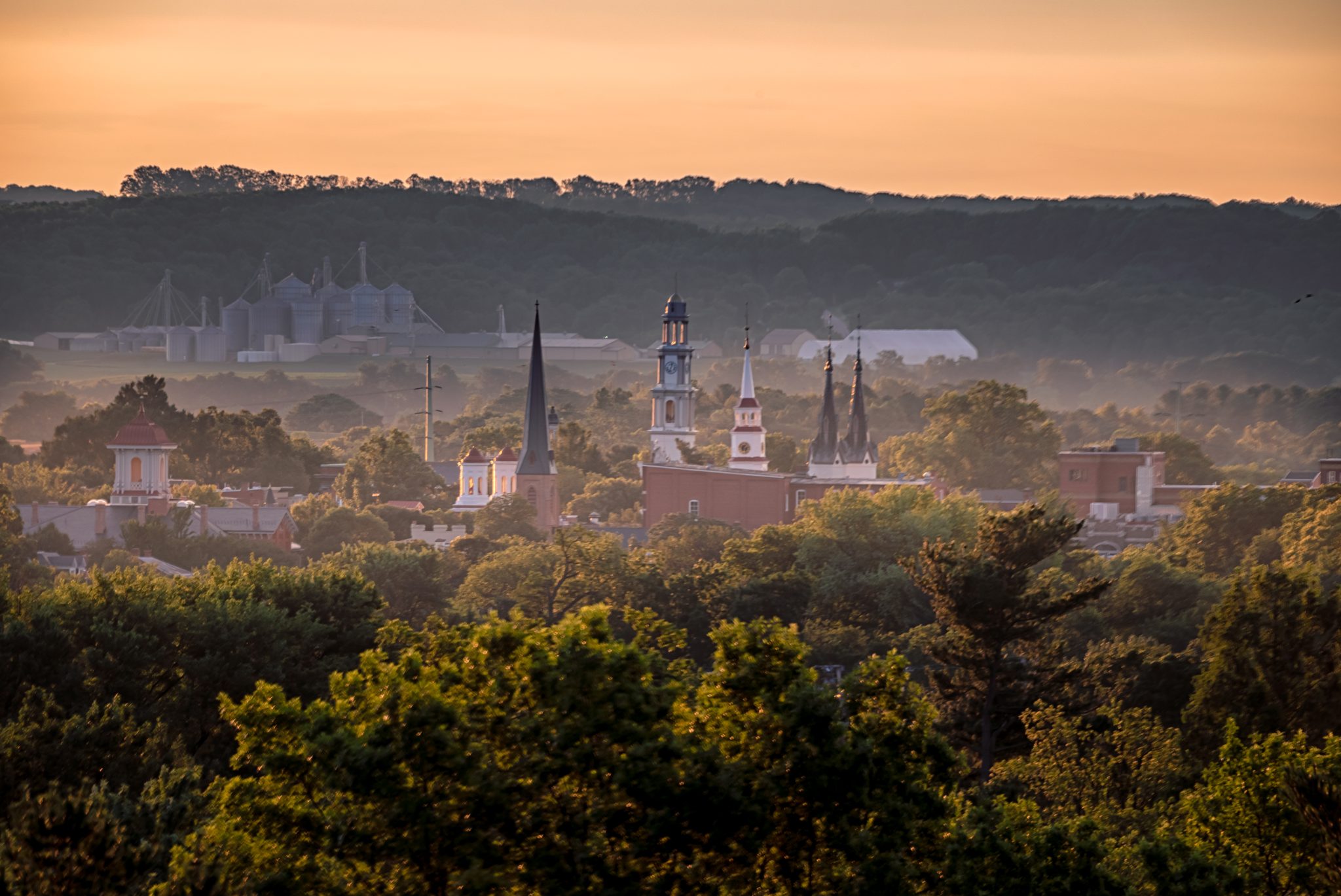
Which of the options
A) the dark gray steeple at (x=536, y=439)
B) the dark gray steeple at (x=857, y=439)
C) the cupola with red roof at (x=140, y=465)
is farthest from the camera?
the dark gray steeple at (x=857, y=439)

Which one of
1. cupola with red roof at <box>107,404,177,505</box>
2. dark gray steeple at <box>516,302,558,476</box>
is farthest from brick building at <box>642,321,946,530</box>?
cupola with red roof at <box>107,404,177,505</box>

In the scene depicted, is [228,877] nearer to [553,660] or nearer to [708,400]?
[553,660]

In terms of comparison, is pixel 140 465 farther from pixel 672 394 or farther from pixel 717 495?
pixel 672 394

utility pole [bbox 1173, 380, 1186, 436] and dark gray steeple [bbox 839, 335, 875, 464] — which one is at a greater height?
dark gray steeple [bbox 839, 335, 875, 464]

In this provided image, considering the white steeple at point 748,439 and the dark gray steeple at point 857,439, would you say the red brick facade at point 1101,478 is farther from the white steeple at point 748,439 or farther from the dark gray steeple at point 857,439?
the white steeple at point 748,439

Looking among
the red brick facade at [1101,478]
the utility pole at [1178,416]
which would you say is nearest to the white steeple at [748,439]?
the red brick facade at [1101,478]

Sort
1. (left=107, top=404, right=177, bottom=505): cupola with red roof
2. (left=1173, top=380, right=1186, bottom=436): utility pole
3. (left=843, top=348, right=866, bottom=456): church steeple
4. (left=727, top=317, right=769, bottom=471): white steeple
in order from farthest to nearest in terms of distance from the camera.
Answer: (left=1173, top=380, right=1186, bottom=436): utility pole → (left=727, top=317, right=769, bottom=471): white steeple → (left=843, top=348, right=866, bottom=456): church steeple → (left=107, top=404, right=177, bottom=505): cupola with red roof

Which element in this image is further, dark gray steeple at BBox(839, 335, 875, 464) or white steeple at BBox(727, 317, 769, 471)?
white steeple at BBox(727, 317, 769, 471)

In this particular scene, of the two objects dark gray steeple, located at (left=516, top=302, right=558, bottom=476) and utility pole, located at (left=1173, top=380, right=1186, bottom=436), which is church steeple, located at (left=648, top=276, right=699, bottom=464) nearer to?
dark gray steeple, located at (left=516, top=302, right=558, bottom=476)

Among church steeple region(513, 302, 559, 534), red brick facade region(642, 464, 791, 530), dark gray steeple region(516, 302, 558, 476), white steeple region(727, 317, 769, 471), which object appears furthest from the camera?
white steeple region(727, 317, 769, 471)

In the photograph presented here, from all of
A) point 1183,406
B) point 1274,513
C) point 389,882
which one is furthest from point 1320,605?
point 1183,406
